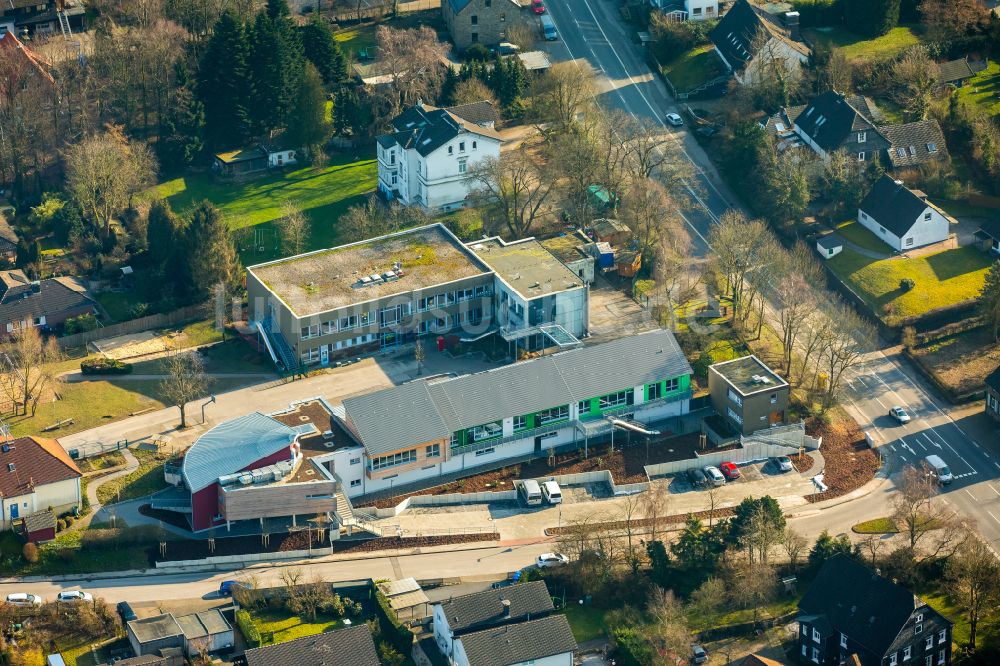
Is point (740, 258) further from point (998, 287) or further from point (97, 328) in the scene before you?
point (97, 328)

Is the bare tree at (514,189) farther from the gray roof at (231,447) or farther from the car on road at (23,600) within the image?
the car on road at (23,600)

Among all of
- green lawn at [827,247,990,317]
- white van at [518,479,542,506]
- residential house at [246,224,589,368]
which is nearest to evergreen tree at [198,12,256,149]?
residential house at [246,224,589,368]

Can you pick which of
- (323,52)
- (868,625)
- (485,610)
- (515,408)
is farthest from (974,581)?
(323,52)

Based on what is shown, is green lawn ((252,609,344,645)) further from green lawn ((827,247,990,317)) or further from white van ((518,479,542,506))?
green lawn ((827,247,990,317))

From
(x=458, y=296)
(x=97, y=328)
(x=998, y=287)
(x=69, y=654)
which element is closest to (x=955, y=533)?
(x=998, y=287)

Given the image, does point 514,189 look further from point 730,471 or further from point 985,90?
point 985,90

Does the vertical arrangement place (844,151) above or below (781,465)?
above
